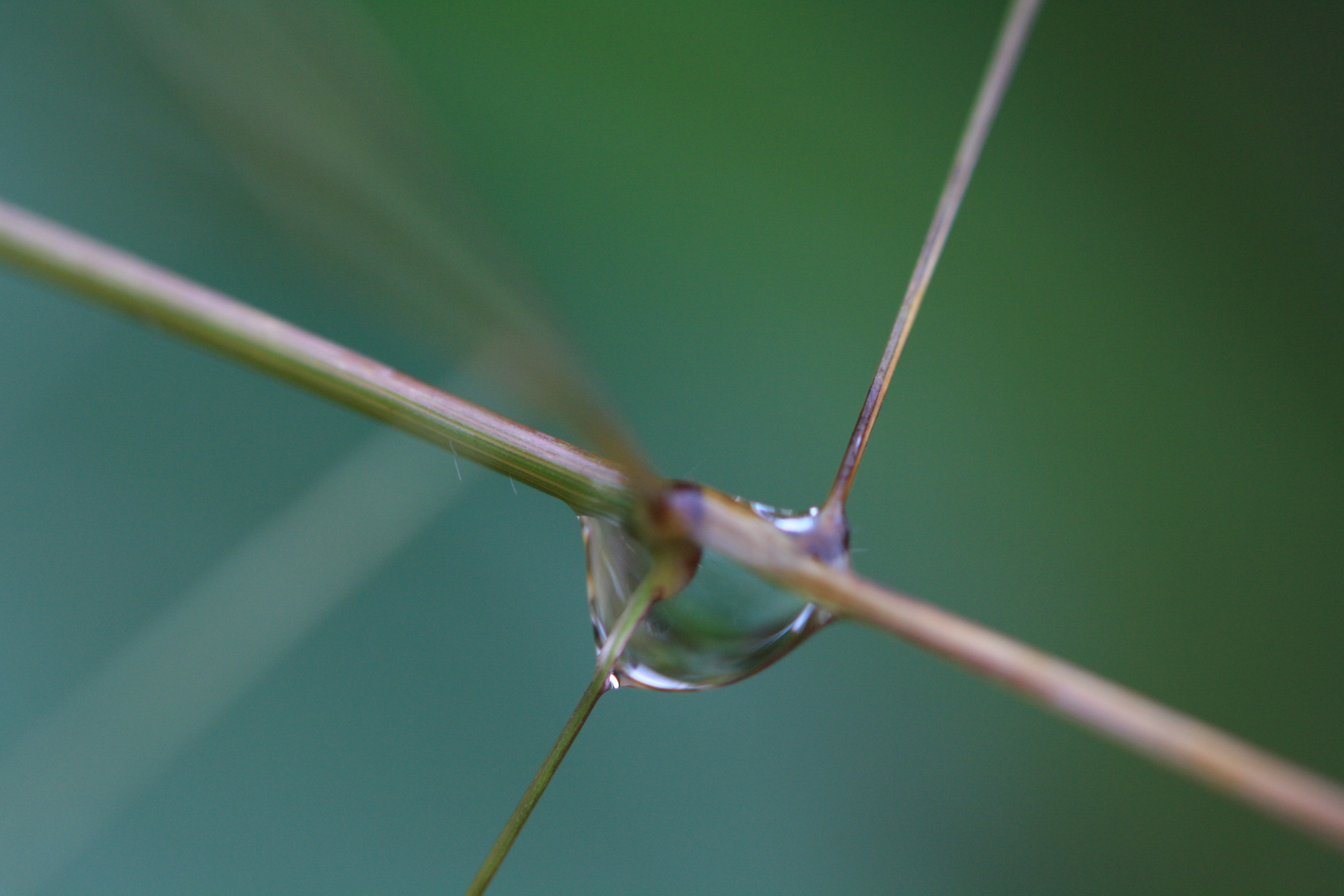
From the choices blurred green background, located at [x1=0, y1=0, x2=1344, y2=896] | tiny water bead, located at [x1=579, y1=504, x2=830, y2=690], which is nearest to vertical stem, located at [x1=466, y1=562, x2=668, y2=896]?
tiny water bead, located at [x1=579, y1=504, x2=830, y2=690]

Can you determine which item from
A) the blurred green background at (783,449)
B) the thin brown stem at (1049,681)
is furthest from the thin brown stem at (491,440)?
the blurred green background at (783,449)

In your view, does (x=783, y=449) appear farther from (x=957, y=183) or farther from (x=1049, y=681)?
(x=1049, y=681)

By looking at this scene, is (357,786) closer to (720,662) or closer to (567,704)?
(567,704)

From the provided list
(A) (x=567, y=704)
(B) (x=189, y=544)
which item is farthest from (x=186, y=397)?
(A) (x=567, y=704)

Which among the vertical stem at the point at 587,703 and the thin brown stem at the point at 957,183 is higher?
the thin brown stem at the point at 957,183

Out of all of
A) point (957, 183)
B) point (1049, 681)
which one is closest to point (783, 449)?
point (957, 183)

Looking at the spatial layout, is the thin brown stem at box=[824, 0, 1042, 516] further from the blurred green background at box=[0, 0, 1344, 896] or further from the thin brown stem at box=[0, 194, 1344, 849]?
the blurred green background at box=[0, 0, 1344, 896]

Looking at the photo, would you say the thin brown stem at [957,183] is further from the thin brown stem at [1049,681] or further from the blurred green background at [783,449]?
the blurred green background at [783,449]
